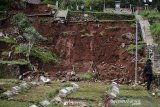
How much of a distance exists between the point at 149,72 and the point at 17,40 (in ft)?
52.8

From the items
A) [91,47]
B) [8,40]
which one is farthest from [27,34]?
[91,47]

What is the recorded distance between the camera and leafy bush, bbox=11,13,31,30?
1678 inches

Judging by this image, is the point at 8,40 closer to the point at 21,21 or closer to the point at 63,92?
the point at 21,21

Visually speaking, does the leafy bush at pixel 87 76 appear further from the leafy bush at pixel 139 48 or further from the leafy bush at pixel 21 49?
the leafy bush at pixel 21 49

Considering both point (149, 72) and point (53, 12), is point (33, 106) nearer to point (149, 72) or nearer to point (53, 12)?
point (149, 72)

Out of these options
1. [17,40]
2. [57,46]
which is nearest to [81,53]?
[57,46]

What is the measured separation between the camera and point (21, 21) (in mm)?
43125

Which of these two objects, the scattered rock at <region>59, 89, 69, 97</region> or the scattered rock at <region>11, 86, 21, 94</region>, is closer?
the scattered rock at <region>11, 86, 21, 94</region>

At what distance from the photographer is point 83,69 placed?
1393 inches

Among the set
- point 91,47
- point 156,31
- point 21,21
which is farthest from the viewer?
point 21,21

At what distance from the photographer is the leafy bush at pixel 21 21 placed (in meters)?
42.6

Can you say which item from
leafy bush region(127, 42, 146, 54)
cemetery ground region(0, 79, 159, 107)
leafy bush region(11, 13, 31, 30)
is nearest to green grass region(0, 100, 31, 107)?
cemetery ground region(0, 79, 159, 107)

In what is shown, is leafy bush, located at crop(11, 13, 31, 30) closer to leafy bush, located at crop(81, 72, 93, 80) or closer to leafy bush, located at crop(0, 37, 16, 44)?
leafy bush, located at crop(0, 37, 16, 44)

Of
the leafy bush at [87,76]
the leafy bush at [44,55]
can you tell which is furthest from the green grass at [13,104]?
the leafy bush at [44,55]
